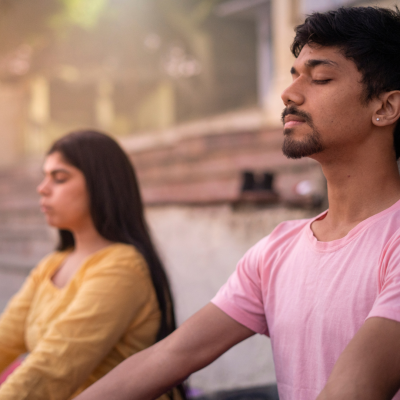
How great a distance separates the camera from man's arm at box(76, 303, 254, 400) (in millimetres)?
1279

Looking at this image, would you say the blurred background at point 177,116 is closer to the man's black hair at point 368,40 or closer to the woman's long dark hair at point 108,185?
the woman's long dark hair at point 108,185

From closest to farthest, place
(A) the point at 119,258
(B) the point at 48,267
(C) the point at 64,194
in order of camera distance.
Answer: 1. (A) the point at 119,258
2. (C) the point at 64,194
3. (B) the point at 48,267

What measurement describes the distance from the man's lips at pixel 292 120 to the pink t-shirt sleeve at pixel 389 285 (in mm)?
388

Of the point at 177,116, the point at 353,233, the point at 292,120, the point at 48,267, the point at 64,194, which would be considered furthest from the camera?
the point at 177,116

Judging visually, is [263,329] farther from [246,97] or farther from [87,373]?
[246,97]

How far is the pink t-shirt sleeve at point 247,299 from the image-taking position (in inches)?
51.8

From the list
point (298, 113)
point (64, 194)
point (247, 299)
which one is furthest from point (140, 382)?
point (64, 194)

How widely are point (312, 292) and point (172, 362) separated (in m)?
0.43

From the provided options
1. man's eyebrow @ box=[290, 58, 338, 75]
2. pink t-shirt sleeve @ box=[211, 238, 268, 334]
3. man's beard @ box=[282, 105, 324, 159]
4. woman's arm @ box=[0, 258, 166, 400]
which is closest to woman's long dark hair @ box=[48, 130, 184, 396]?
woman's arm @ box=[0, 258, 166, 400]

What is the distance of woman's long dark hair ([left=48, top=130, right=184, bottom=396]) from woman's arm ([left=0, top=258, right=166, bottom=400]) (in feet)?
0.81

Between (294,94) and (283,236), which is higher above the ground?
(294,94)

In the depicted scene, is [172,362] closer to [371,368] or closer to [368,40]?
[371,368]

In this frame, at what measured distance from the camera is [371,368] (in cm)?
88

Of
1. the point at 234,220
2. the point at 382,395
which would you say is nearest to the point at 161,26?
the point at 234,220
